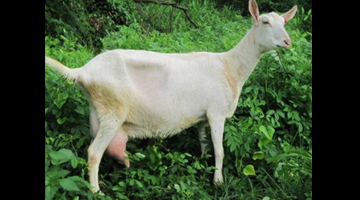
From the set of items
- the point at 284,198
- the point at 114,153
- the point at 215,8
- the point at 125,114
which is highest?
the point at 125,114

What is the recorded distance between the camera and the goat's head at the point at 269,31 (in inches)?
189

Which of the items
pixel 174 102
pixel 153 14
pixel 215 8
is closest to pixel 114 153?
pixel 174 102

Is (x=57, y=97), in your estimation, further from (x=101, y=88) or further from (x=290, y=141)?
(x=290, y=141)

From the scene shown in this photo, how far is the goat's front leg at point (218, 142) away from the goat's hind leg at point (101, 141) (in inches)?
34.2

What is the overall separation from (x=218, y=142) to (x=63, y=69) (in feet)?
4.88

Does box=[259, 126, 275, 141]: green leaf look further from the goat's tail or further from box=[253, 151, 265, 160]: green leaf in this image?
the goat's tail

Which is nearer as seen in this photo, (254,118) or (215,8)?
(254,118)

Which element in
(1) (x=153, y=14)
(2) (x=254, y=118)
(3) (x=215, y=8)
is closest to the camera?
(2) (x=254, y=118)

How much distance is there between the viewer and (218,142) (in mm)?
4844

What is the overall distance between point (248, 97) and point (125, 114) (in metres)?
1.78

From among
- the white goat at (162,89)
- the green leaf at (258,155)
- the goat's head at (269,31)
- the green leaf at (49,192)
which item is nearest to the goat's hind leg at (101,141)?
the white goat at (162,89)

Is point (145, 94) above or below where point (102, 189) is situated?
above

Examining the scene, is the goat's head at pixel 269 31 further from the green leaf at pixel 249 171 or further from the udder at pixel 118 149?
the udder at pixel 118 149

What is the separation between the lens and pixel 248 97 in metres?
5.80
